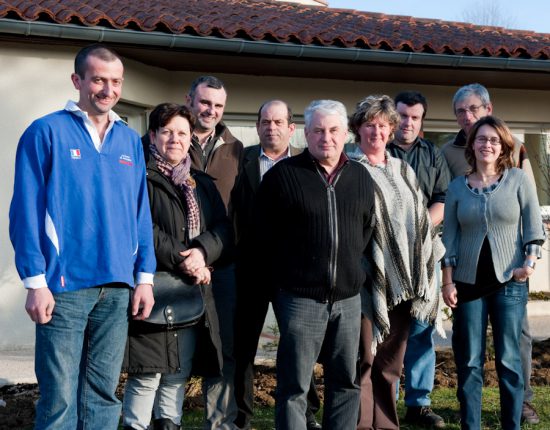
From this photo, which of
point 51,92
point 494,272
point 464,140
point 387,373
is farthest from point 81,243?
point 51,92

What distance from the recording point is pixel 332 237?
473 centimetres

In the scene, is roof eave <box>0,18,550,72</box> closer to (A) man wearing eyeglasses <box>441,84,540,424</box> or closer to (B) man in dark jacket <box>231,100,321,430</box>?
(A) man wearing eyeglasses <box>441,84,540,424</box>

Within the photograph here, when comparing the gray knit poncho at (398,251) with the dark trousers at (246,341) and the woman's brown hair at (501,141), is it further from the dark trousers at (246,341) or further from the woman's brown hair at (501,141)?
the dark trousers at (246,341)

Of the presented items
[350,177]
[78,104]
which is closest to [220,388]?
[350,177]

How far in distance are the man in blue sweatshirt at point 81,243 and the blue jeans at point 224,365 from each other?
0.88 m

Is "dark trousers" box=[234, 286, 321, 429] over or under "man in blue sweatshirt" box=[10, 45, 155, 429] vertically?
under

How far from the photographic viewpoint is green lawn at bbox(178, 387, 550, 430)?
19.4ft

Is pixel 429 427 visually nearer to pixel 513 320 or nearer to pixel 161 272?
pixel 513 320

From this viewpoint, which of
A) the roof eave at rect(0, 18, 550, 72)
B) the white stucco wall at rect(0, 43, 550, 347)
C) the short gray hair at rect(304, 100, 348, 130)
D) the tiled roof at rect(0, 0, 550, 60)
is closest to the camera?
the short gray hair at rect(304, 100, 348, 130)

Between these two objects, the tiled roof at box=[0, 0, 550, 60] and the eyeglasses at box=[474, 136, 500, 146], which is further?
the tiled roof at box=[0, 0, 550, 60]

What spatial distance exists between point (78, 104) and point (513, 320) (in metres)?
2.84

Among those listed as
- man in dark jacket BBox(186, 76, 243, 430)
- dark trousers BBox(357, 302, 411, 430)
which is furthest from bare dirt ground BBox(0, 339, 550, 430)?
dark trousers BBox(357, 302, 411, 430)

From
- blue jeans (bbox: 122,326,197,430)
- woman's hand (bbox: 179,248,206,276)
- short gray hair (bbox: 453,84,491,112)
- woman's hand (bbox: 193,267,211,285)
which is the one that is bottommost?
blue jeans (bbox: 122,326,197,430)

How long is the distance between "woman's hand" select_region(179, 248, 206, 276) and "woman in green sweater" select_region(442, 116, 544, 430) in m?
1.55
